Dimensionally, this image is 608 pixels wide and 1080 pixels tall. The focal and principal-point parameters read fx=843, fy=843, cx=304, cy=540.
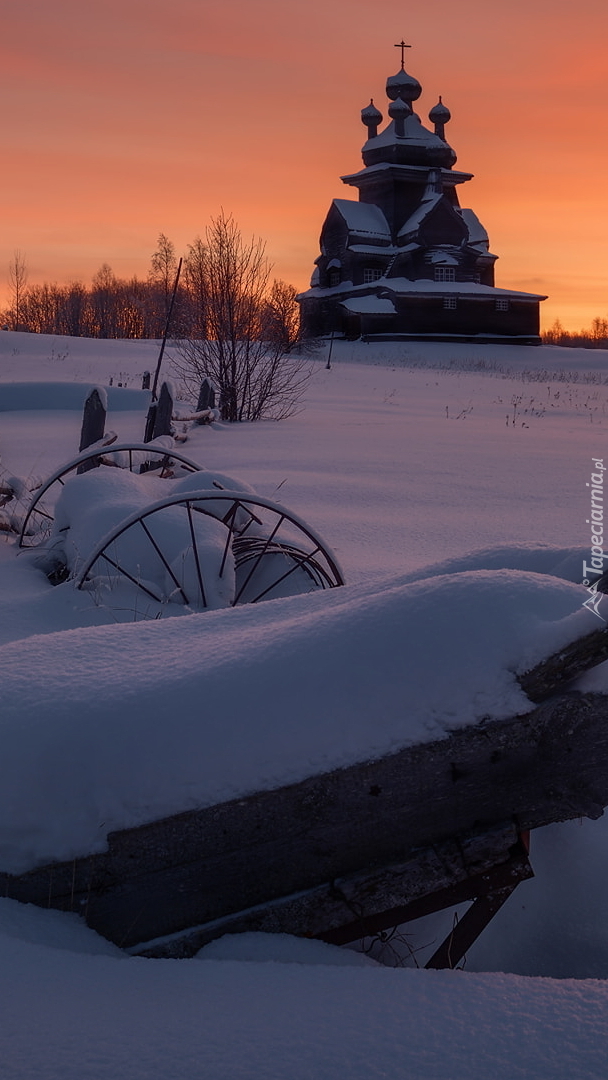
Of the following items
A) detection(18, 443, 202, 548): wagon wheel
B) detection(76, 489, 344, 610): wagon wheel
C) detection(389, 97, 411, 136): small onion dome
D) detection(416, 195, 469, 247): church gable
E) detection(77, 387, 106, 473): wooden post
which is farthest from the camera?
detection(389, 97, 411, 136): small onion dome

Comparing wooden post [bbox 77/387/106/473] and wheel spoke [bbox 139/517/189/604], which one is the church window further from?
wheel spoke [bbox 139/517/189/604]

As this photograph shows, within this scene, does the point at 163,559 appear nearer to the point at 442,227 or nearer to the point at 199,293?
the point at 199,293

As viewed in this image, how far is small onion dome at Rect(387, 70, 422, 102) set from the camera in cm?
5234

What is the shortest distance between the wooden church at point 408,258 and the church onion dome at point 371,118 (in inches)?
2.5

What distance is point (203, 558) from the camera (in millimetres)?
4527

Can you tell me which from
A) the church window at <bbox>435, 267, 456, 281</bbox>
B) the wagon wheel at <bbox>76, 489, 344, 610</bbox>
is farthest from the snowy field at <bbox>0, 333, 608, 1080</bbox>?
the church window at <bbox>435, 267, 456, 281</bbox>

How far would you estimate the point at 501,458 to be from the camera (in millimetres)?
11406

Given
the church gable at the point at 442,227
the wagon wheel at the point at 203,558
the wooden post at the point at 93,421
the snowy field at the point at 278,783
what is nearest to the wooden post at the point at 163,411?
the wooden post at the point at 93,421

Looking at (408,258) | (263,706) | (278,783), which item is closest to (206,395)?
(263,706)

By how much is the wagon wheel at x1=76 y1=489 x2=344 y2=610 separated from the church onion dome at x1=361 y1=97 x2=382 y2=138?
55.0 metres

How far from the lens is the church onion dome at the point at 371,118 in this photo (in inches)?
2100

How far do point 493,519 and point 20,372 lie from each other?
1920 centimetres

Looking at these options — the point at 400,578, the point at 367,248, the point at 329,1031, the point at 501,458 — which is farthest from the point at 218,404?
the point at 367,248

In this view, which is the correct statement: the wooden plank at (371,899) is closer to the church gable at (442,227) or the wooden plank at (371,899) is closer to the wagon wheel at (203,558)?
the wagon wheel at (203,558)
